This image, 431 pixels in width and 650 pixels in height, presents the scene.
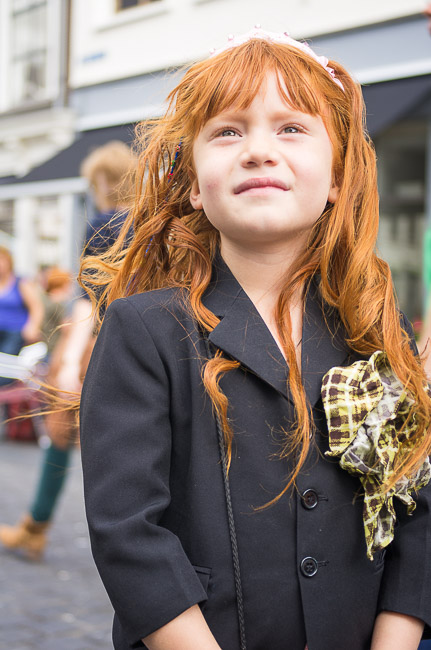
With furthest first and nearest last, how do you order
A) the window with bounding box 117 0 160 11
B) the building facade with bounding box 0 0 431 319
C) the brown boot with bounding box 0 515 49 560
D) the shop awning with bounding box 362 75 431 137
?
the window with bounding box 117 0 160 11 → the building facade with bounding box 0 0 431 319 → the shop awning with bounding box 362 75 431 137 → the brown boot with bounding box 0 515 49 560

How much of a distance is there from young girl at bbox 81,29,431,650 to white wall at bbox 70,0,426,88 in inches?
283

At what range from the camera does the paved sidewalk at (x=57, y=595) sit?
3.24 meters

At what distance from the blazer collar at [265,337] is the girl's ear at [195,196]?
112 millimetres

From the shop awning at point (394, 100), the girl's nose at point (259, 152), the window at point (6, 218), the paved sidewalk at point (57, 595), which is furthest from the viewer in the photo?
the window at point (6, 218)

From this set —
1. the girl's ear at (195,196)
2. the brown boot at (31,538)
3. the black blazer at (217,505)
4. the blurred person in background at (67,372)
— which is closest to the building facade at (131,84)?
the blurred person in background at (67,372)

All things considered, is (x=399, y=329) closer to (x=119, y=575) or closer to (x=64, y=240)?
(x=119, y=575)

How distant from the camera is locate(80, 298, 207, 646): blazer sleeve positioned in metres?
1.27

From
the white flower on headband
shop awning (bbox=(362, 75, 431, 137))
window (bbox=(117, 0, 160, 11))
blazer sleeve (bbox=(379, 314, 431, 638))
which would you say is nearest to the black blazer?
blazer sleeve (bbox=(379, 314, 431, 638))

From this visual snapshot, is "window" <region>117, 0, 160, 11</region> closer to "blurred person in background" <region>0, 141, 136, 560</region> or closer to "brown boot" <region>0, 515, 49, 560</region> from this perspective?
"blurred person in background" <region>0, 141, 136, 560</region>

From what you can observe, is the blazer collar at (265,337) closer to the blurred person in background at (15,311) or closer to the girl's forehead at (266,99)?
the girl's forehead at (266,99)

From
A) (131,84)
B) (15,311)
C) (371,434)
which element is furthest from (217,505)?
(131,84)

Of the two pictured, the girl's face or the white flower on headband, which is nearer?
the girl's face

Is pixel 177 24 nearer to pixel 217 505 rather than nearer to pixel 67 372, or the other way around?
pixel 67 372

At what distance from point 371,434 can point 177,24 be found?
34.5 feet
